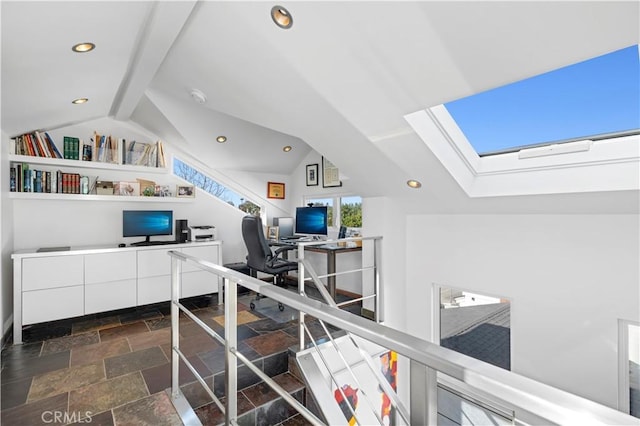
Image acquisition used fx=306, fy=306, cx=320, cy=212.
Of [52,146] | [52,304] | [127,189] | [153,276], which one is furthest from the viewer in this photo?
[127,189]

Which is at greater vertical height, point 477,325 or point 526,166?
point 526,166

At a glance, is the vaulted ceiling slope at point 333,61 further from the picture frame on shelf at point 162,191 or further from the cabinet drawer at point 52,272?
the cabinet drawer at point 52,272

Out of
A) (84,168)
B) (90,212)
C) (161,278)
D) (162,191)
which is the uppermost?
(84,168)

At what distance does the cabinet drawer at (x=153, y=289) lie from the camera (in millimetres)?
3418

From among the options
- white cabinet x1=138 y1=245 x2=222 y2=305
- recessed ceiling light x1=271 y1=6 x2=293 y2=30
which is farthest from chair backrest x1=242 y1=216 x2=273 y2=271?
recessed ceiling light x1=271 y1=6 x2=293 y2=30

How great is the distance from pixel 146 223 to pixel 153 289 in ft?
2.63

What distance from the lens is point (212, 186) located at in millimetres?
4637

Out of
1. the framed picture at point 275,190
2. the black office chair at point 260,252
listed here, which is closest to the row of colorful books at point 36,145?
the black office chair at point 260,252

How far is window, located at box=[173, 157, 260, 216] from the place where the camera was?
14.2ft

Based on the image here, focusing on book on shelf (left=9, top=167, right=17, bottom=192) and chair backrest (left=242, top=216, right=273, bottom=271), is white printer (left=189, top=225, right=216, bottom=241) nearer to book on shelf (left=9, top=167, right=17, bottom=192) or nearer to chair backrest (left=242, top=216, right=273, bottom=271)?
chair backrest (left=242, top=216, right=273, bottom=271)

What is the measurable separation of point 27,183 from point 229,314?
128 inches

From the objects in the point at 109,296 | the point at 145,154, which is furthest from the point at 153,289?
the point at 145,154

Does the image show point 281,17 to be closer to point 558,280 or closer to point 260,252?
point 260,252

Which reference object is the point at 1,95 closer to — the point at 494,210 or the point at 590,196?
the point at 494,210
